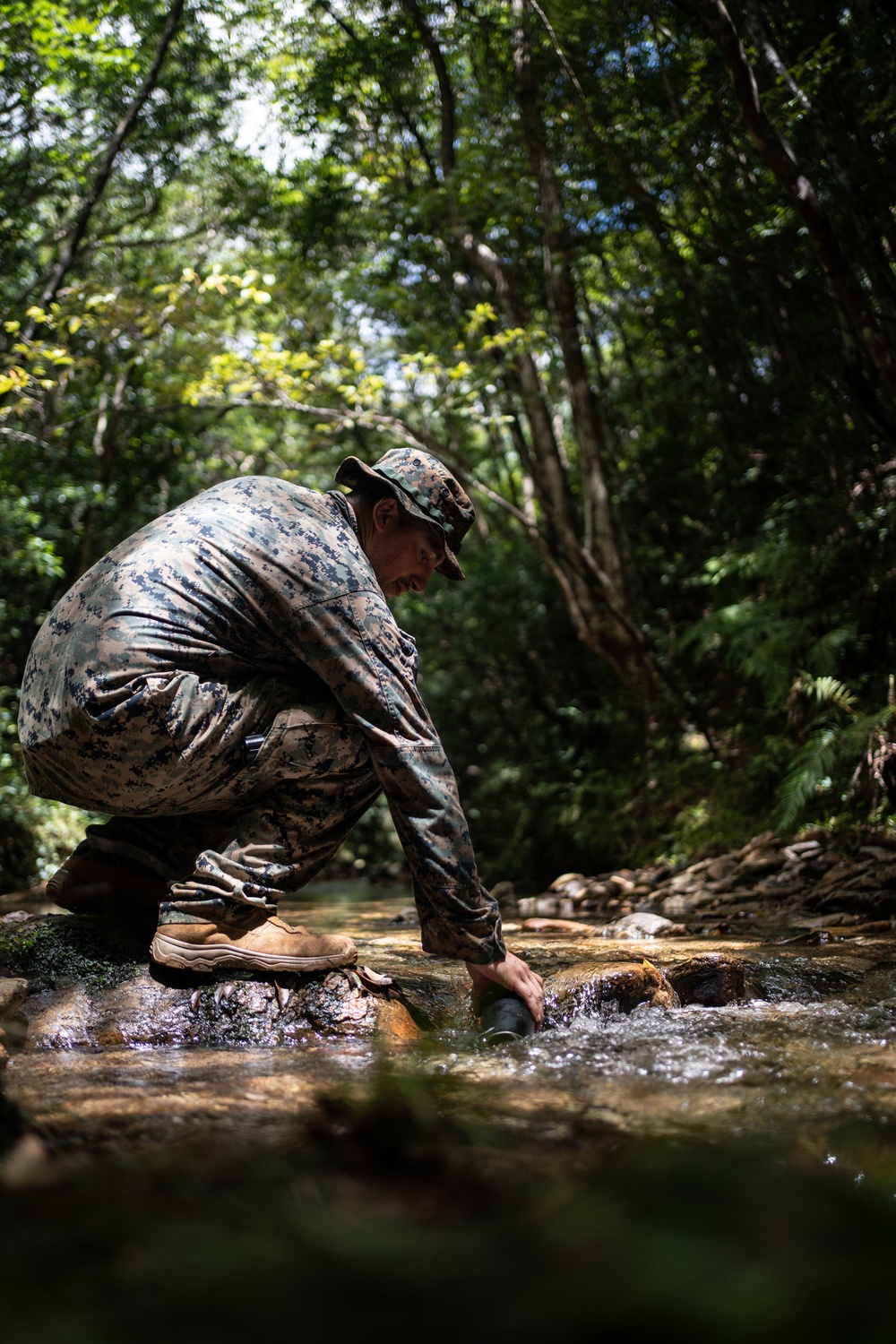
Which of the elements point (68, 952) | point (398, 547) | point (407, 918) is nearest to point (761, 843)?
point (407, 918)

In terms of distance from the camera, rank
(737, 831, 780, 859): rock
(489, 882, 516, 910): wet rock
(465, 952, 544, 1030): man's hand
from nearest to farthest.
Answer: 1. (465, 952, 544, 1030): man's hand
2. (737, 831, 780, 859): rock
3. (489, 882, 516, 910): wet rock

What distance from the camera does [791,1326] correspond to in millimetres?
546

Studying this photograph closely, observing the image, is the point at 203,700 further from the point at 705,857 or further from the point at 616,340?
the point at 616,340

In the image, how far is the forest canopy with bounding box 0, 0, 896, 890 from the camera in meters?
5.74

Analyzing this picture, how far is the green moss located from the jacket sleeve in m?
0.84

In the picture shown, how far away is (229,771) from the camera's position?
232 centimetres

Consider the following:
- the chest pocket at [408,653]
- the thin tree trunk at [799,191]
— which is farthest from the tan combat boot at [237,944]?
the thin tree trunk at [799,191]

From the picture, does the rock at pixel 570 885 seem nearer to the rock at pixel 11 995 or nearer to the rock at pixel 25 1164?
the rock at pixel 11 995

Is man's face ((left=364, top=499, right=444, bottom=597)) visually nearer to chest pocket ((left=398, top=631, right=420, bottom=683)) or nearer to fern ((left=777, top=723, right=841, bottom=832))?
chest pocket ((left=398, top=631, right=420, bottom=683))

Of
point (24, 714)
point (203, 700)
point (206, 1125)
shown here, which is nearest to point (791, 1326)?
point (206, 1125)

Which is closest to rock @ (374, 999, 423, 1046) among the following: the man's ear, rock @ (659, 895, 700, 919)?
the man's ear

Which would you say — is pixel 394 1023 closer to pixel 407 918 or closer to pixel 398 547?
pixel 398 547

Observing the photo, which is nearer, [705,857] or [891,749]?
[891,749]

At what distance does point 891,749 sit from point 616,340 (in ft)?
23.2
